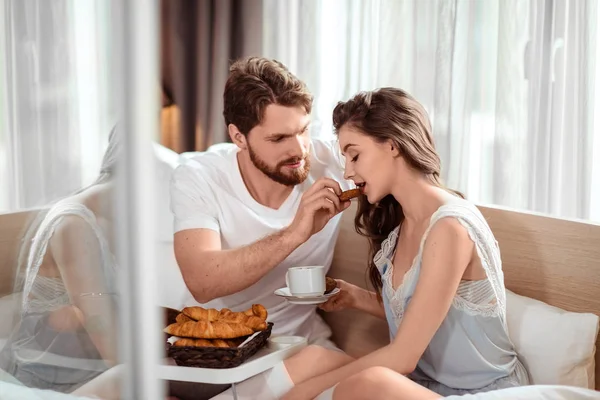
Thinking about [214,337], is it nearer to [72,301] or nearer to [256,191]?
[256,191]

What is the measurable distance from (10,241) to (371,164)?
2.96ft

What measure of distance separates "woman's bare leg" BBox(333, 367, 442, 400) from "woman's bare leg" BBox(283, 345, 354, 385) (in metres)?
0.18

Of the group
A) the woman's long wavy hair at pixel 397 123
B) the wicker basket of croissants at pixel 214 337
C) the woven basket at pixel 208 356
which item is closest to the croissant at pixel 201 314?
the wicker basket of croissants at pixel 214 337

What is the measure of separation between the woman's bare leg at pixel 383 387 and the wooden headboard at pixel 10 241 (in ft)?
2.45

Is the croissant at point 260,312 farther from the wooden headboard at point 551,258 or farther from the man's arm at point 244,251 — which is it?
the wooden headboard at point 551,258

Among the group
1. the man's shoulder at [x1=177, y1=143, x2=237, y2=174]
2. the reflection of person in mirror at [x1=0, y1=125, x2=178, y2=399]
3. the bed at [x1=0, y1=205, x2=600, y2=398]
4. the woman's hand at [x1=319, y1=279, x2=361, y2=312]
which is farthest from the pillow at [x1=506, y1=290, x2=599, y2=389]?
the reflection of person in mirror at [x1=0, y1=125, x2=178, y2=399]

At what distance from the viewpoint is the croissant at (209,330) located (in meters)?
1.44

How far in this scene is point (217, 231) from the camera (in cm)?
185

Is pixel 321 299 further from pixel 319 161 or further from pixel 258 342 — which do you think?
pixel 319 161

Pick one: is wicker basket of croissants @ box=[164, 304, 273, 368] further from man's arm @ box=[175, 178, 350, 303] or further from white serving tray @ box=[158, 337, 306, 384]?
man's arm @ box=[175, 178, 350, 303]

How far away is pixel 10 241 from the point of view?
78cm

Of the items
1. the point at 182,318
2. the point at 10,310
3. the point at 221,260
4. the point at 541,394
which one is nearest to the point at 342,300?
the point at 221,260

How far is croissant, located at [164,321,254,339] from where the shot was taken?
1439 millimetres

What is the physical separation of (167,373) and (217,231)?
1.64ft
